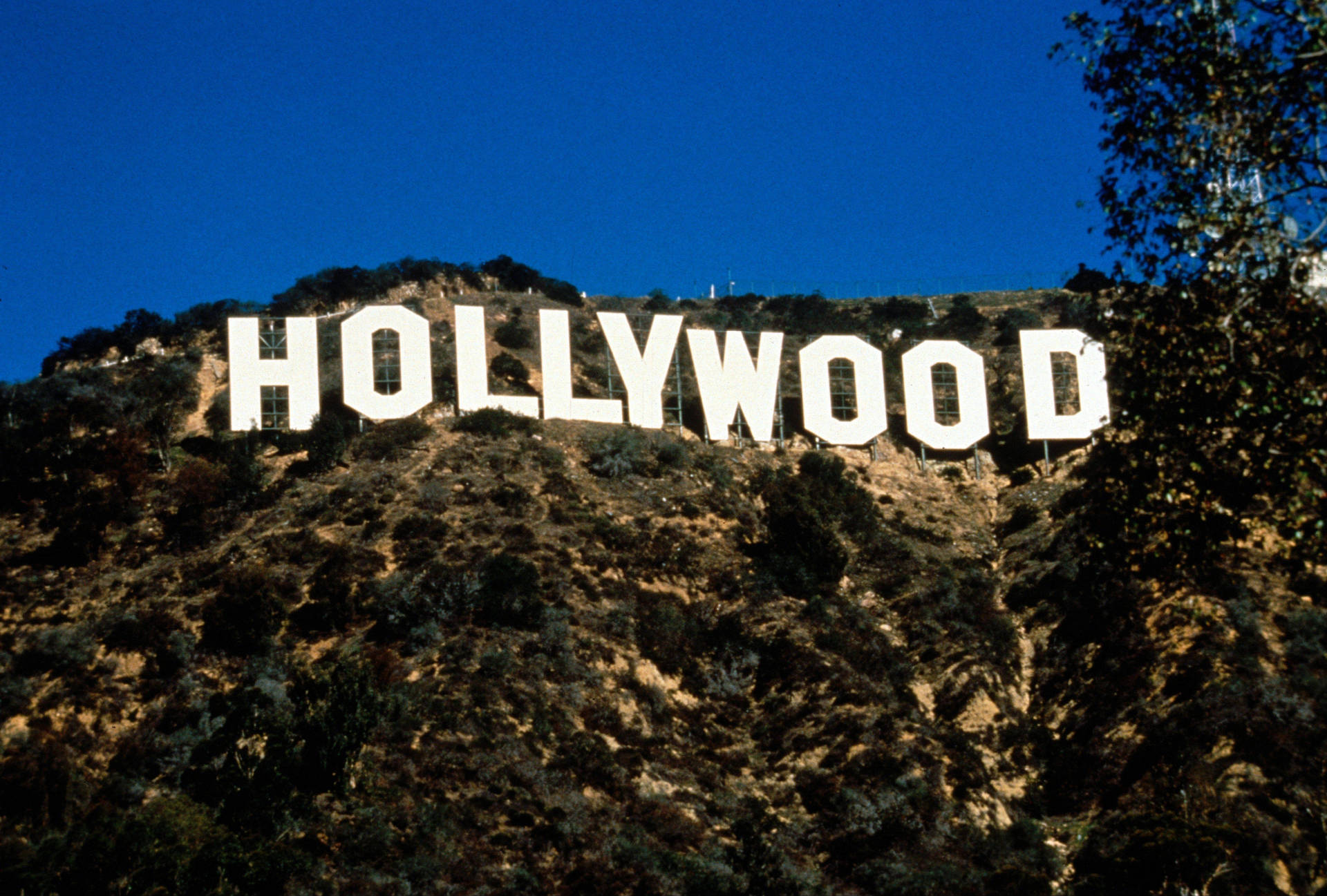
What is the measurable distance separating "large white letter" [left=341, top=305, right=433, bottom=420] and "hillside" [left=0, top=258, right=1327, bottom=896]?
52.7 inches

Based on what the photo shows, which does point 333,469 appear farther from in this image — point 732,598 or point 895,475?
point 895,475

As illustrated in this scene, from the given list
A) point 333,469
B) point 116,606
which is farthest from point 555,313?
point 116,606

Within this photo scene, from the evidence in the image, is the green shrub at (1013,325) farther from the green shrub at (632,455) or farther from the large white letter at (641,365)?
the green shrub at (632,455)

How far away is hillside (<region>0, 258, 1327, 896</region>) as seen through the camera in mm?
27688

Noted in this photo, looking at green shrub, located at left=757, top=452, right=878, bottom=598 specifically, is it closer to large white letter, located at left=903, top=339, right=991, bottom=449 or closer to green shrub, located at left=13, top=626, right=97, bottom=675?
large white letter, located at left=903, top=339, right=991, bottom=449

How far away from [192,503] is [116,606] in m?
6.40

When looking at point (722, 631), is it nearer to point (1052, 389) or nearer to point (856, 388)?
point (856, 388)

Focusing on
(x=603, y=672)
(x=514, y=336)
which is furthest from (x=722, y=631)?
(x=514, y=336)

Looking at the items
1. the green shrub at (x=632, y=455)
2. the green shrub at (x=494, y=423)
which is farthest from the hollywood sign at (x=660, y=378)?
the green shrub at (x=632, y=455)

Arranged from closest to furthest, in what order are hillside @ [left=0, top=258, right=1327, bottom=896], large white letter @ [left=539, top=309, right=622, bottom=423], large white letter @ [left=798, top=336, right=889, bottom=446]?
hillside @ [left=0, top=258, right=1327, bottom=896], large white letter @ [left=539, top=309, right=622, bottom=423], large white letter @ [left=798, top=336, right=889, bottom=446]

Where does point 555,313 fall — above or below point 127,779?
above

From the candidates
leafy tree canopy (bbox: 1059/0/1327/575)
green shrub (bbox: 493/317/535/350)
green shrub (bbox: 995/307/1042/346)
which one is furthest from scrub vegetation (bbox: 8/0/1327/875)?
green shrub (bbox: 995/307/1042/346)

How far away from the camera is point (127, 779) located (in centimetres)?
2908

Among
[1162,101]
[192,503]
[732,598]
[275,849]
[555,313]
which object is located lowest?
[275,849]
